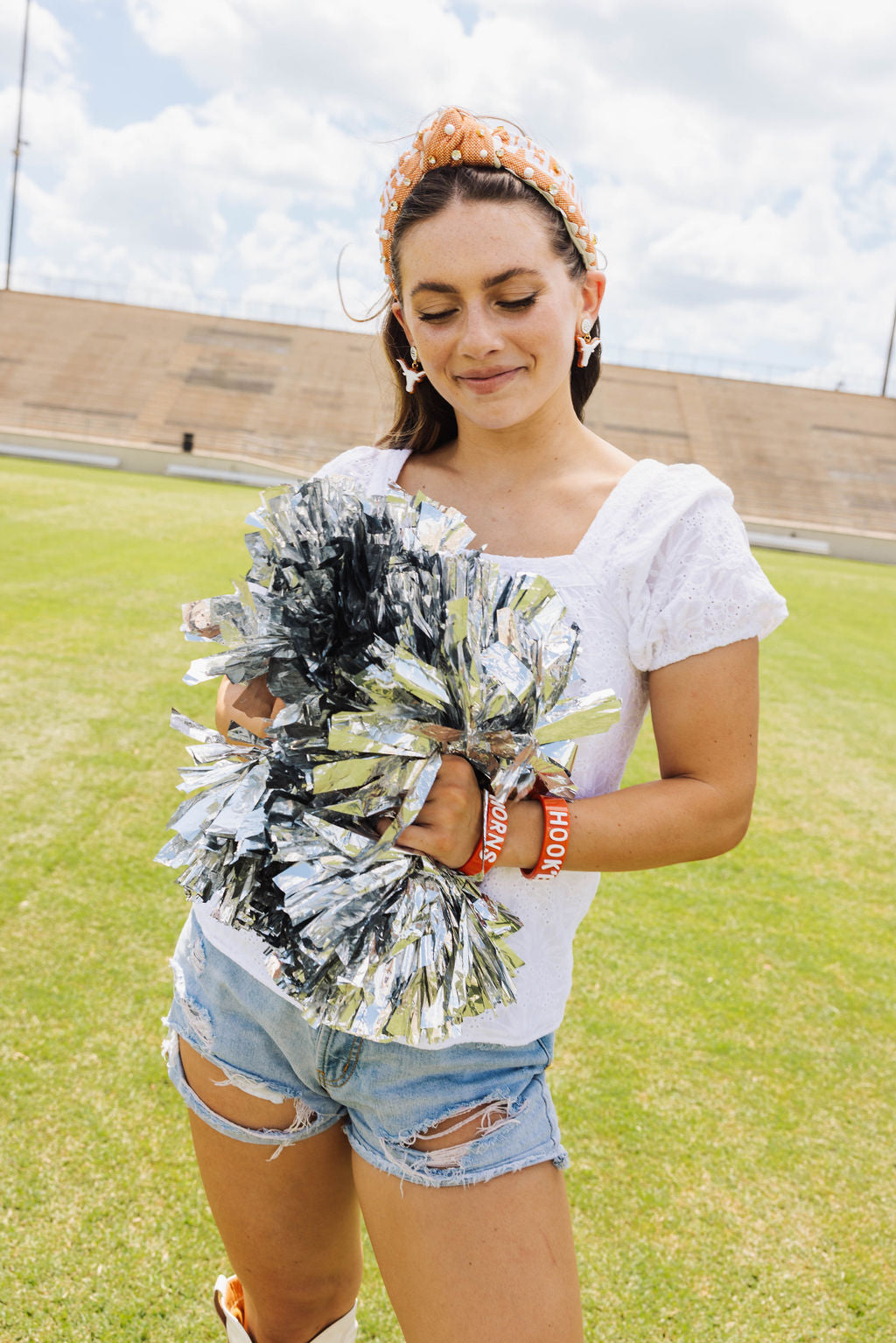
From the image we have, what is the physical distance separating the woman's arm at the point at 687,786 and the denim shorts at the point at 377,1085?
10.4 inches

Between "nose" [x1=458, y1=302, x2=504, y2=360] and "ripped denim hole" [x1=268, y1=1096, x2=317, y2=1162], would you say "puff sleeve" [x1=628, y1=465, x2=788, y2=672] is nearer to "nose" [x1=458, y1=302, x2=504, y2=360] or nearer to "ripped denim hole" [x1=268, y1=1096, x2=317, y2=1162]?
"nose" [x1=458, y1=302, x2=504, y2=360]

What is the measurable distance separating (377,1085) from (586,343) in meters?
1.01

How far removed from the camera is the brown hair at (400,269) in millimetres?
1265

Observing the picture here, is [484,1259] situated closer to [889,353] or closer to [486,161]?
[486,161]

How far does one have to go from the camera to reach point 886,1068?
2.83m

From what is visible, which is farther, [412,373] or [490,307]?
[412,373]

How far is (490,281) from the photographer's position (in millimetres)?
1236

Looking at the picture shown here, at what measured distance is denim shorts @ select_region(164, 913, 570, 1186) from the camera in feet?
3.74

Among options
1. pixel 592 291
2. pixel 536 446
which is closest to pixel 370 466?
pixel 536 446

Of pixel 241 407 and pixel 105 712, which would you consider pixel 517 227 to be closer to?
pixel 105 712

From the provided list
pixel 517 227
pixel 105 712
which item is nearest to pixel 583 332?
pixel 517 227

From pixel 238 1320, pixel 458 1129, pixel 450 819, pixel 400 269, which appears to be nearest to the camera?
pixel 450 819

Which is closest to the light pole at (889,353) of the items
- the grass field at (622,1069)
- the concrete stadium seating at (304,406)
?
the concrete stadium seating at (304,406)

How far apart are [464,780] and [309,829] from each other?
170mm
